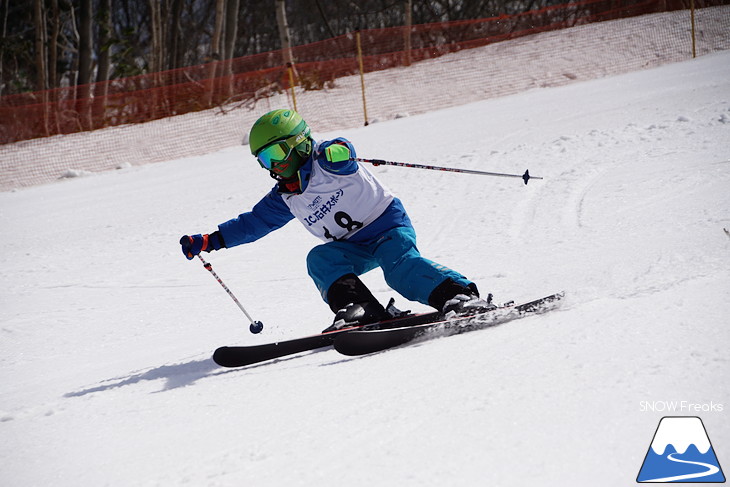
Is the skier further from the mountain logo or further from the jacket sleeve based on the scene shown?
the mountain logo

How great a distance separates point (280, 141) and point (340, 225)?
63 cm

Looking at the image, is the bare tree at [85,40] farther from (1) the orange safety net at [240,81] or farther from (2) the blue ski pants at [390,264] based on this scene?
(2) the blue ski pants at [390,264]

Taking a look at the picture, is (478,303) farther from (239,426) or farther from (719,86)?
(719,86)

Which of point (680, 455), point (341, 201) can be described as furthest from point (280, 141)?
point (680, 455)

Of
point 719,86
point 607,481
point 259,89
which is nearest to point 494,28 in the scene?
point 259,89

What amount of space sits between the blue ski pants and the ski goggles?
0.58 m

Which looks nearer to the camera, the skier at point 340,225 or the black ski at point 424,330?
the black ski at point 424,330

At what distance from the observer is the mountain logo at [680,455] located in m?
2.11

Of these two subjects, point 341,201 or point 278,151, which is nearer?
point 278,151

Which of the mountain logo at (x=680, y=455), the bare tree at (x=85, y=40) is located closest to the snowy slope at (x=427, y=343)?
the mountain logo at (x=680, y=455)

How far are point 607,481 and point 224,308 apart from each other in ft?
13.1

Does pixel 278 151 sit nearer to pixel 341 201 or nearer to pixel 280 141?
pixel 280 141

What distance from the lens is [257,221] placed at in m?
4.62

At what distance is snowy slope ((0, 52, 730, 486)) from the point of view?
235 cm
